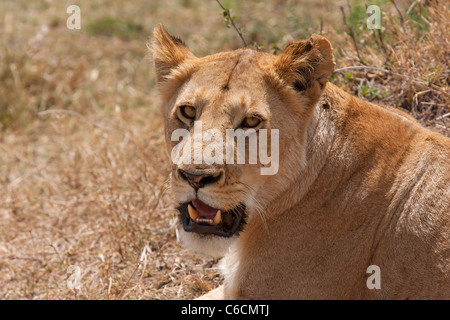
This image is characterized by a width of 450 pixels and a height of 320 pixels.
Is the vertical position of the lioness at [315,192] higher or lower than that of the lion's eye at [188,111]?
lower

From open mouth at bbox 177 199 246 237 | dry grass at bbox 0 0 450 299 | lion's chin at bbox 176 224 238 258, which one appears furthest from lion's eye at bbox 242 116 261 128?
dry grass at bbox 0 0 450 299

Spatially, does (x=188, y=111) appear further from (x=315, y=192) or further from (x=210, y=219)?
(x=315, y=192)

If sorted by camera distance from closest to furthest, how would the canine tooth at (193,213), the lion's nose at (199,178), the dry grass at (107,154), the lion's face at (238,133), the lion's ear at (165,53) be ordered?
the lion's nose at (199,178) < the lion's face at (238,133) < the canine tooth at (193,213) < the lion's ear at (165,53) < the dry grass at (107,154)

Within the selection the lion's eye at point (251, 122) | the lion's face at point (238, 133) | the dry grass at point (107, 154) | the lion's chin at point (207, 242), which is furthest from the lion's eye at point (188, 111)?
the dry grass at point (107, 154)

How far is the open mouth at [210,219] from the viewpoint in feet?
11.1

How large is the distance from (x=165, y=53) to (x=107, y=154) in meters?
2.12

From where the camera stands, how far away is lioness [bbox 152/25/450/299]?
3.35 metres

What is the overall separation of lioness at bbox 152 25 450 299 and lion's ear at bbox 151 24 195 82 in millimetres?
248

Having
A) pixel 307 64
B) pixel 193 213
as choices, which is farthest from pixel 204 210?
pixel 307 64

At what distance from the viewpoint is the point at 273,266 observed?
3.46m

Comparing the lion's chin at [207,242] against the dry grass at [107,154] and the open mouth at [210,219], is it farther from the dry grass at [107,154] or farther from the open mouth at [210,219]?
the dry grass at [107,154]

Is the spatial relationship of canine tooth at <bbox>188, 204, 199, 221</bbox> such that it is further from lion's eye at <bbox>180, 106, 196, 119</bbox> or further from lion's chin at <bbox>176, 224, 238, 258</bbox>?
lion's eye at <bbox>180, 106, 196, 119</bbox>
